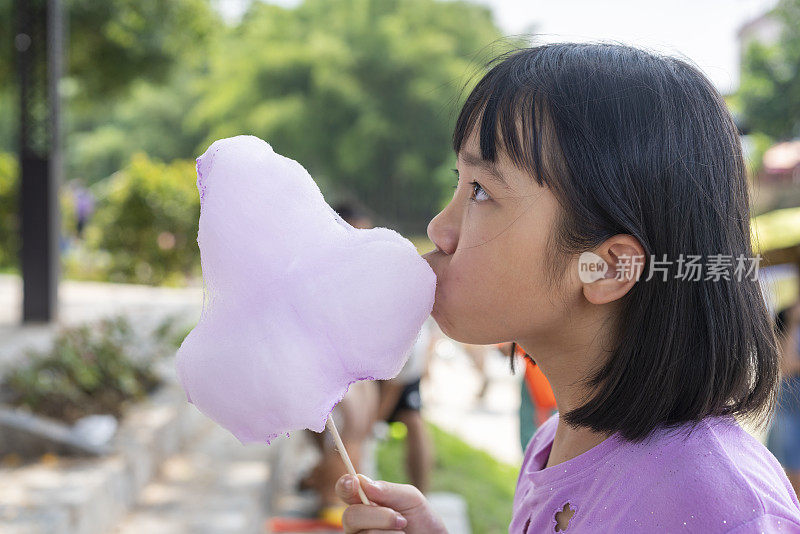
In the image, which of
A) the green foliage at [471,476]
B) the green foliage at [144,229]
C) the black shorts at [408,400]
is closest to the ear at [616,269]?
the black shorts at [408,400]

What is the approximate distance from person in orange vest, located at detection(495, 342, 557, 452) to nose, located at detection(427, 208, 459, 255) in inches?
68.6

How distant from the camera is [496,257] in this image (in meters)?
1.13

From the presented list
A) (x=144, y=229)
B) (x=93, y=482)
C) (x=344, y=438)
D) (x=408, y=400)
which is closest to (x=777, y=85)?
(x=408, y=400)

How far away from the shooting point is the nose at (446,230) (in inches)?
47.4

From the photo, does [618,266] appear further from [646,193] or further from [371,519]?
[371,519]

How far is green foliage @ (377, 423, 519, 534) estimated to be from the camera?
4610 mm

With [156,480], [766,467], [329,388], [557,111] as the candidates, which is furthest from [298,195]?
[156,480]

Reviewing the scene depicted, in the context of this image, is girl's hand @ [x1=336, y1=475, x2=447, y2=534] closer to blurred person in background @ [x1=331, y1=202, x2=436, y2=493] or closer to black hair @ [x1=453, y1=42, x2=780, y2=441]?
black hair @ [x1=453, y1=42, x2=780, y2=441]

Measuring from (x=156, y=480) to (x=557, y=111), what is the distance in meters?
3.55

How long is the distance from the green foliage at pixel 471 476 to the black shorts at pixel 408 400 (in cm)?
59

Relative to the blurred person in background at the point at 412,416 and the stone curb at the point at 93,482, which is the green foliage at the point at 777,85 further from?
the stone curb at the point at 93,482

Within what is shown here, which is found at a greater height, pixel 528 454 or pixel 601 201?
pixel 601 201

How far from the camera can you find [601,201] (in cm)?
108

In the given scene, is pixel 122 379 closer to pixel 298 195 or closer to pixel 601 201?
pixel 298 195
